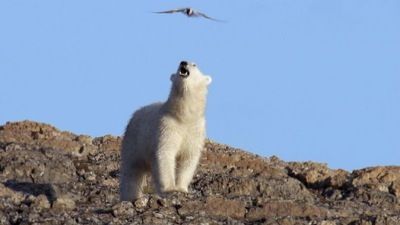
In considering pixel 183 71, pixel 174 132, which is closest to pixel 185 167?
pixel 174 132

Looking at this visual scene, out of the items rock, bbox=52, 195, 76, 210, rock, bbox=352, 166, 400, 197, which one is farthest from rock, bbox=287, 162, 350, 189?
rock, bbox=52, 195, 76, 210

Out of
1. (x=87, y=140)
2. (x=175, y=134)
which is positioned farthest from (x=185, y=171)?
(x=87, y=140)

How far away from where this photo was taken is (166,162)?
2734 cm

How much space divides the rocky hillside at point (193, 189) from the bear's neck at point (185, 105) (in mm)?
1461

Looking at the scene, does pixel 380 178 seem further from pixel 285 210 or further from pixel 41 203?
pixel 41 203

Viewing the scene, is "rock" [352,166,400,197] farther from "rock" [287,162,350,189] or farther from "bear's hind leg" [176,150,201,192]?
"bear's hind leg" [176,150,201,192]

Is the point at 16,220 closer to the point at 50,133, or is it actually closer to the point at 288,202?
the point at 288,202

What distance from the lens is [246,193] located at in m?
31.7

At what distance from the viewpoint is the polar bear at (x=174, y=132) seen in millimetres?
27438

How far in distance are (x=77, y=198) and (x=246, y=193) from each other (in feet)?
14.3

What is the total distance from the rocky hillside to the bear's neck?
1.46 metres

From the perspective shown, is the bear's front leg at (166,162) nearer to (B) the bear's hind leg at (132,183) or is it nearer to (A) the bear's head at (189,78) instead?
(A) the bear's head at (189,78)

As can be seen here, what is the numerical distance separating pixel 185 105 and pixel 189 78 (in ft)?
1.60

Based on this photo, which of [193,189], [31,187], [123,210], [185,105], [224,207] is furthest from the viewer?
[193,189]
